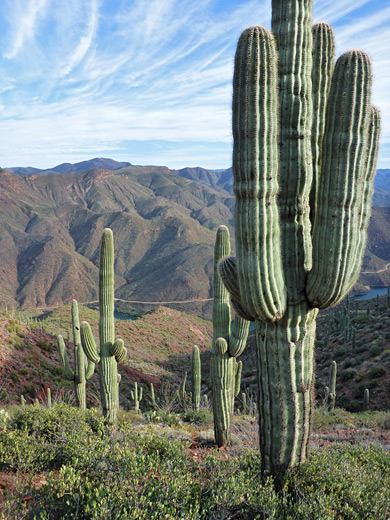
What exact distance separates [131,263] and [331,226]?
12215cm

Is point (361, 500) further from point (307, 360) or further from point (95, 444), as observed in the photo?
point (95, 444)

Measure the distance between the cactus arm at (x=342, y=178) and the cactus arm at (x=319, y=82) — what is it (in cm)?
28

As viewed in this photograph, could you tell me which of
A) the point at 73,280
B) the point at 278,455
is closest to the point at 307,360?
the point at 278,455

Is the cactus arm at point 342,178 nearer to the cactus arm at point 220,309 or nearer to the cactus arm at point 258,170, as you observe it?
the cactus arm at point 258,170

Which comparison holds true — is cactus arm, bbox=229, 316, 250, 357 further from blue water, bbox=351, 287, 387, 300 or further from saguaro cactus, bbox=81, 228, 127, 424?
blue water, bbox=351, 287, 387, 300

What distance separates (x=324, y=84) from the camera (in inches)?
165

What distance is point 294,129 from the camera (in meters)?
3.95

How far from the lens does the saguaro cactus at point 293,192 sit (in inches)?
146

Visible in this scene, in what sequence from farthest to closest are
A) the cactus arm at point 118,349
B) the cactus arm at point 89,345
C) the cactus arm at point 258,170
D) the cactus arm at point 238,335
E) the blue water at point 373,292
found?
the blue water at point 373,292 < the cactus arm at point 89,345 < the cactus arm at point 118,349 < the cactus arm at point 238,335 < the cactus arm at point 258,170

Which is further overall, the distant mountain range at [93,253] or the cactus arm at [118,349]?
the distant mountain range at [93,253]

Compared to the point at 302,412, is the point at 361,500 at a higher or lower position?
lower

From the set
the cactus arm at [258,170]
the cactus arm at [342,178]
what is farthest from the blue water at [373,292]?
the cactus arm at [258,170]

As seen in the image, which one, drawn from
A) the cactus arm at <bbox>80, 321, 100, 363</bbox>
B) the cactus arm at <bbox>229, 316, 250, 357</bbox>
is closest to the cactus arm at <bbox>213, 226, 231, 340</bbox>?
the cactus arm at <bbox>229, 316, 250, 357</bbox>

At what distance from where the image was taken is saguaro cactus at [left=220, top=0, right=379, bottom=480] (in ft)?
12.2
